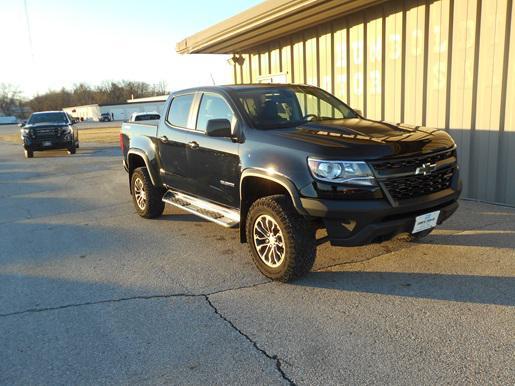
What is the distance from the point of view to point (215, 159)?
5.12 meters

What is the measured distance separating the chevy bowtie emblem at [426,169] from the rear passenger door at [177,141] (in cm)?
277

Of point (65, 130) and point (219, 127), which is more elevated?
point (219, 127)

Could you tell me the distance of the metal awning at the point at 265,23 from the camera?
8.27 meters

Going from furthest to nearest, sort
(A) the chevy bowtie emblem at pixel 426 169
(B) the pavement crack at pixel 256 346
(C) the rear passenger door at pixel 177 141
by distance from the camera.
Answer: (C) the rear passenger door at pixel 177 141 → (A) the chevy bowtie emblem at pixel 426 169 → (B) the pavement crack at pixel 256 346

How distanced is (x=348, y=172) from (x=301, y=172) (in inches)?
16.1

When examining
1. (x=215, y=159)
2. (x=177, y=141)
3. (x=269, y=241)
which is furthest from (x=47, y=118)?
(x=269, y=241)

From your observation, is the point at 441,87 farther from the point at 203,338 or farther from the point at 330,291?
the point at 203,338

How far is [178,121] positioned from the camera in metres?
6.12

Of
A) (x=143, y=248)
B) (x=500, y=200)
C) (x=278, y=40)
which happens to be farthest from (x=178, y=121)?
(x=278, y=40)

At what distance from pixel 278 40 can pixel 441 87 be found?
535 cm

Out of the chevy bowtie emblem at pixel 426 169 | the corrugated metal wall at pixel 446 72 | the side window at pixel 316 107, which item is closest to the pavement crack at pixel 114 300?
the chevy bowtie emblem at pixel 426 169

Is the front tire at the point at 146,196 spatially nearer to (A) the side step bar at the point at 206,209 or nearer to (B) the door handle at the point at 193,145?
(A) the side step bar at the point at 206,209

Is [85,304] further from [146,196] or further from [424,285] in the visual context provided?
[424,285]

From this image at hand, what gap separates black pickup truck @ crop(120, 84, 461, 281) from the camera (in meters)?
3.86
